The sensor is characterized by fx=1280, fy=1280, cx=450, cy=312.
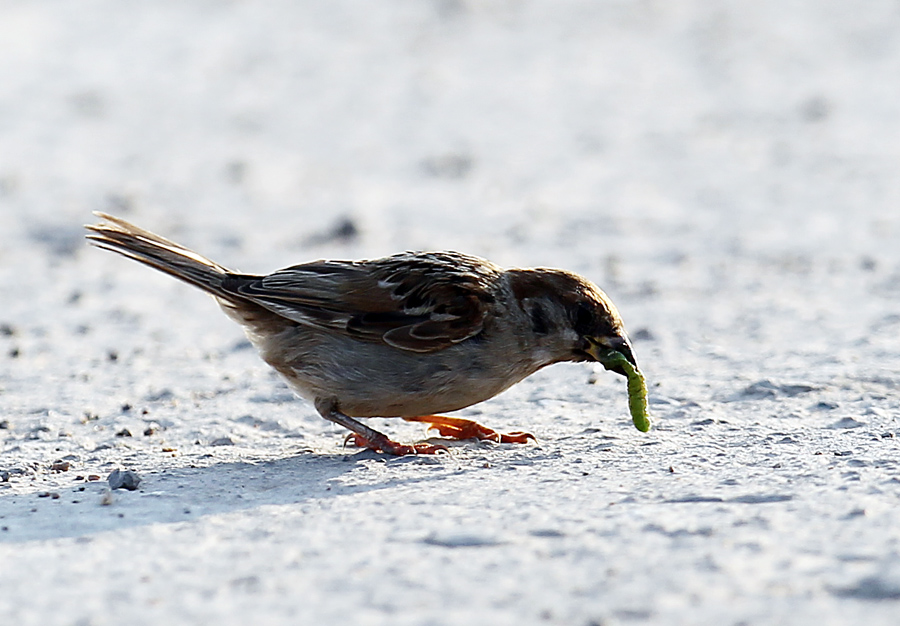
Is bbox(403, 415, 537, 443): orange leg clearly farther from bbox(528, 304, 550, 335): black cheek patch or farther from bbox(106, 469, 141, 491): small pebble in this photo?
bbox(106, 469, 141, 491): small pebble

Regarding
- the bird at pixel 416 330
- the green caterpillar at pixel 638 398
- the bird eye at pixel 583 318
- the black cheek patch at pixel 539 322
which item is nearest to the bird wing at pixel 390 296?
the bird at pixel 416 330

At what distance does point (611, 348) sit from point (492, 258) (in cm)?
438

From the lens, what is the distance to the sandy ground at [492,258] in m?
3.86

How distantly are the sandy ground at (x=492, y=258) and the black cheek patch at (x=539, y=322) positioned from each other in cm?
52

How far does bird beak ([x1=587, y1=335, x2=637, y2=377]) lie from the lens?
568 centimetres

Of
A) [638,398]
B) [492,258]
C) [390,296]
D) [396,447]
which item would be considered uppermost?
[492,258]

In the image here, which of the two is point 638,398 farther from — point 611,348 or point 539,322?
point 539,322

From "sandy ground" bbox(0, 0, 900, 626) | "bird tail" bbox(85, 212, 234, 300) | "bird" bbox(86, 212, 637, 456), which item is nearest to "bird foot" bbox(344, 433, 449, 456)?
"bird" bbox(86, 212, 637, 456)

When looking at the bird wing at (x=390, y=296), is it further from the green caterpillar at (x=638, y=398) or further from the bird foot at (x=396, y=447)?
the green caterpillar at (x=638, y=398)

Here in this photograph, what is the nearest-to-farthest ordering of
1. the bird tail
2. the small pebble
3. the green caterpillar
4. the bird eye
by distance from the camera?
the small pebble
the green caterpillar
the bird eye
the bird tail

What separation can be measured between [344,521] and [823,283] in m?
5.35

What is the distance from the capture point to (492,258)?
1001 centimetres

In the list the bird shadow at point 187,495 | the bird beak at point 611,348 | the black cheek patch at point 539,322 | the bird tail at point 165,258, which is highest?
the bird tail at point 165,258

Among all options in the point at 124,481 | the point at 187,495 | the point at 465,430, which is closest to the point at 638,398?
the point at 465,430
